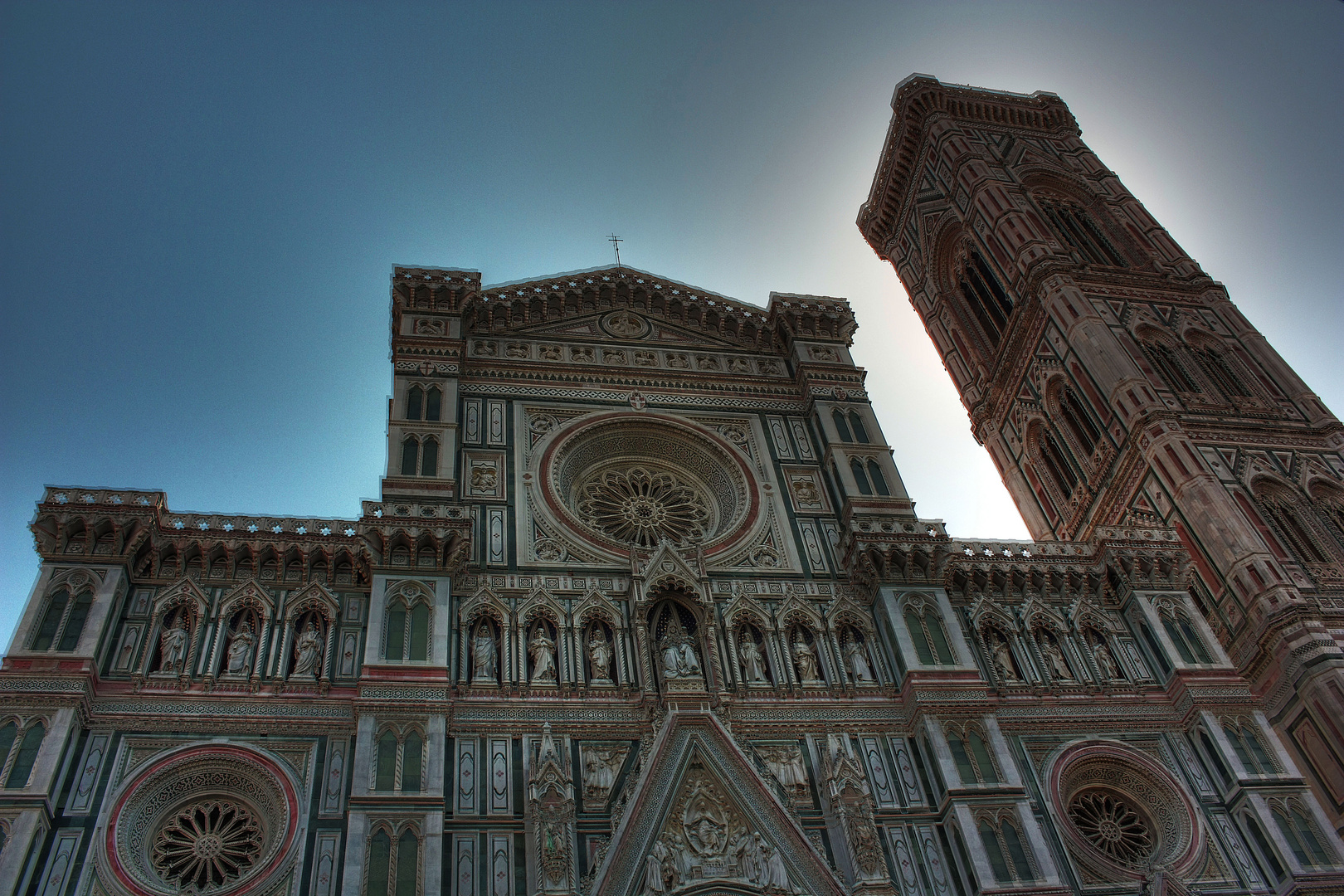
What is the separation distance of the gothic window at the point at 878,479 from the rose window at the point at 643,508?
3121 mm

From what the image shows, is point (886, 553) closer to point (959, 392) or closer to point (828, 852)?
Result: point (828, 852)

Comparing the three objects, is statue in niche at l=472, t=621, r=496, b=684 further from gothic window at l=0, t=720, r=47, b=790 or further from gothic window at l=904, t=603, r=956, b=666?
gothic window at l=904, t=603, r=956, b=666

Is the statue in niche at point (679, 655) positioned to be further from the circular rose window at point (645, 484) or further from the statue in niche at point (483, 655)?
the statue in niche at point (483, 655)

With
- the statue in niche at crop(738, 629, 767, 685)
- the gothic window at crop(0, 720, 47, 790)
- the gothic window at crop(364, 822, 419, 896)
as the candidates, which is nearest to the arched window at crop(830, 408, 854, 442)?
the statue in niche at crop(738, 629, 767, 685)

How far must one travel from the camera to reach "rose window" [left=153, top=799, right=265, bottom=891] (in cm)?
1445

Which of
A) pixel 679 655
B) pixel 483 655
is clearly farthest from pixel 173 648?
pixel 679 655

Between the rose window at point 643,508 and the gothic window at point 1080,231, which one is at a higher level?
the gothic window at point 1080,231

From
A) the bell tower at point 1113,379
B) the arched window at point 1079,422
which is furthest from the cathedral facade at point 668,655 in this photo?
the arched window at point 1079,422

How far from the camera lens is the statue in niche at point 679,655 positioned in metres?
17.5

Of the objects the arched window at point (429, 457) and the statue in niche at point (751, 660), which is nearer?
the statue in niche at point (751, 660)

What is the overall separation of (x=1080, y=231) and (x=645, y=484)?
59.8 feet

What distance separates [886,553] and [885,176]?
23.6 metres

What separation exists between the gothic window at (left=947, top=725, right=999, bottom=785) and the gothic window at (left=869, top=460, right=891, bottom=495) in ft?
17.5

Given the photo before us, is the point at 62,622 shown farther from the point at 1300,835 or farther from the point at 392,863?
the point at 1300,835
